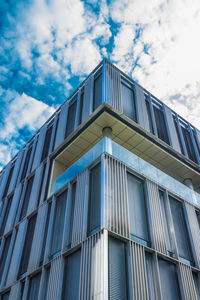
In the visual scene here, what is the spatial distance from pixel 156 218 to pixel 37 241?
19.3 feet

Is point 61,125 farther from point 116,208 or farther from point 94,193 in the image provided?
point 116,208

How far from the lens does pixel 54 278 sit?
35.0 feet

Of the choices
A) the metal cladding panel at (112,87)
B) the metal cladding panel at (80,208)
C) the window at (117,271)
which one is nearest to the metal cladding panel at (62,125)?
the metal cladding panel at (112,87)

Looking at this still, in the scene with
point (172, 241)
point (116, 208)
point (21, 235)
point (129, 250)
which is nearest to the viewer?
point (129, 250)

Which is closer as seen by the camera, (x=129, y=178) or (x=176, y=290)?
(x=176, y=290)

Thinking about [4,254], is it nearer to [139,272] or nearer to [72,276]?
[72,276]

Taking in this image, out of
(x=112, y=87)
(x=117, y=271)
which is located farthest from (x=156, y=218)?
(x=112, y=87)

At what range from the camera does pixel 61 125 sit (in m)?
18.5

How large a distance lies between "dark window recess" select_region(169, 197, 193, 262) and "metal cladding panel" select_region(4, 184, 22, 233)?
10113 millimetres

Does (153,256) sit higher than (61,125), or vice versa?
(61,125)

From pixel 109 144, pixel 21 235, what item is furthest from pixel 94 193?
pixel 21 235

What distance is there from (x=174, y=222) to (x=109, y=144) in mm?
5001

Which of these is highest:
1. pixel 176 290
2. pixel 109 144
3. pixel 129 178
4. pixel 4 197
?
pixel 4 197

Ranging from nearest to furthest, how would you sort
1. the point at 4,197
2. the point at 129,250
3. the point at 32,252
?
1. the point at 129,250
2. the point at 32,252
3. the point at 4,197
